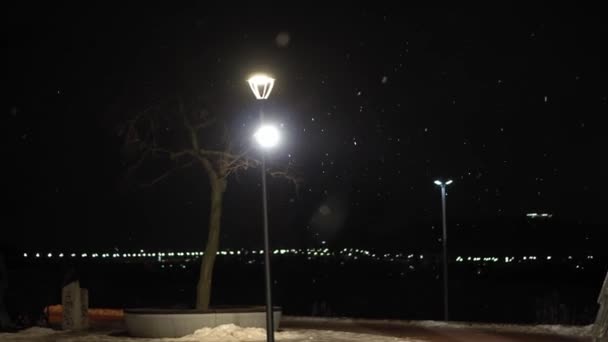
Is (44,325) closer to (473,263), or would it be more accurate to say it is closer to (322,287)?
(322,287)

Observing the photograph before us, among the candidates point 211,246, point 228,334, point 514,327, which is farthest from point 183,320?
point 514,327

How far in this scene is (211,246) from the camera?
1059 inches

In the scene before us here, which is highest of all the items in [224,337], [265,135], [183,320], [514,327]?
[265,135]

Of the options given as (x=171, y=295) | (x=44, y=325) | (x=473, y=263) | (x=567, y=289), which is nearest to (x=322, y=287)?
(x=171, y=295)

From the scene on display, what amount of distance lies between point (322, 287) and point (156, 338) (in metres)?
85.9

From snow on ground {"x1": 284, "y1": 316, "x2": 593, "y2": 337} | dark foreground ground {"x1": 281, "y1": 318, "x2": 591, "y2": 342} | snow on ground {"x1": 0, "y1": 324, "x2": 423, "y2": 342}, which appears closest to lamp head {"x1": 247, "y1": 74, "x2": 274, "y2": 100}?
snow on ground {"x1": 0, "y1": 324, "x2": 423, "y2": 342}

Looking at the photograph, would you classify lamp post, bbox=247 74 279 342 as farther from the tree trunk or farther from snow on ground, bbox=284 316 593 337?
snow on ground, bbox=284 316 593 337

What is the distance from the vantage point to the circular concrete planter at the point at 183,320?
955 inches

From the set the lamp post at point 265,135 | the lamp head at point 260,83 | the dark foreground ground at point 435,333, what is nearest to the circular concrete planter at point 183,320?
the dark foreground ground at point 435,333

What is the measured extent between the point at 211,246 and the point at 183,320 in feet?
10.7

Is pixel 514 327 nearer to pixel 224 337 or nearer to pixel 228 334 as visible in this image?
pixel 228 334

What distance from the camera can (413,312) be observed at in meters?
70.5

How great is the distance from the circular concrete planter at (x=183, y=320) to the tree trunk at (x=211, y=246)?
1.62 m

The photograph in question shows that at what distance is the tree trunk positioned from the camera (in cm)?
2644
